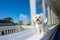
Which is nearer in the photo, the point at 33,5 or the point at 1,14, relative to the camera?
the point at 1,14

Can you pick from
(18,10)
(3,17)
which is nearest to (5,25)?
(3,17)

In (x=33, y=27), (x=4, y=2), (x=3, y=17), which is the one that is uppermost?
(x=4, y=2)

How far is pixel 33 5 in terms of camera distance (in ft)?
7.39

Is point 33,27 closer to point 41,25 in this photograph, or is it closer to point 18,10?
point 41,25

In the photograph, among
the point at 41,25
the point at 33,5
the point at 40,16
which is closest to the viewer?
the point at 40,16

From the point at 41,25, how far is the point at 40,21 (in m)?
0.11

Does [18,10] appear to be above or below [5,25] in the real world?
above

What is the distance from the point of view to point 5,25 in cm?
115

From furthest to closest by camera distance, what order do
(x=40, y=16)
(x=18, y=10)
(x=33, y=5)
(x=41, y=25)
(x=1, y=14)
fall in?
(x=33, y=5) < (x=41, y=25) < (x=40, y=16) < (x=18, y=10) < (x=1, y=14)

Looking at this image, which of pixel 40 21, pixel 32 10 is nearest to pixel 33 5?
pixel 32 10

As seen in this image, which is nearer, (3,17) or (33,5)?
(3,17)

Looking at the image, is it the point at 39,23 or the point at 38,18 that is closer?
the point at 38,18

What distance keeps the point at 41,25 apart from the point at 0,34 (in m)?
1.10

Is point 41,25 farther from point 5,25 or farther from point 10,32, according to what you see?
point 5,25
